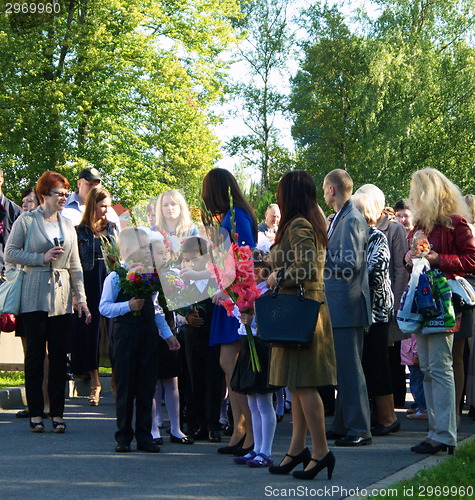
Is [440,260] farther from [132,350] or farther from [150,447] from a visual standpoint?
[150,447]

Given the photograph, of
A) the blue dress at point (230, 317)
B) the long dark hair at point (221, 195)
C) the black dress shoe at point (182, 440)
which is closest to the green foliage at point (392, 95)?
the black dress shoe at point (182, 440)

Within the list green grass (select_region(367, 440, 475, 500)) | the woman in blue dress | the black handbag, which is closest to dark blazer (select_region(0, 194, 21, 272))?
the woman in blue dress

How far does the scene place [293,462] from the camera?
255 inches

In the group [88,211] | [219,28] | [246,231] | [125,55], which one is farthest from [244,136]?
[246,231]

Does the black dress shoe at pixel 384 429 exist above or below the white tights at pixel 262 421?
below

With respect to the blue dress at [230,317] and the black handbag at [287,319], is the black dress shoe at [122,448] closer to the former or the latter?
the blue dress at [230,317]

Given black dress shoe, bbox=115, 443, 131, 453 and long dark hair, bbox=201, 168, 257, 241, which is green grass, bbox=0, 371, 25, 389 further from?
long dark hair, bbox=201, 168, 257, 241

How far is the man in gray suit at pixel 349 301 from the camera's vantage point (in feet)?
26.1

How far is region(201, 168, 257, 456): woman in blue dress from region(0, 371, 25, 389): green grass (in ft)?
13.7

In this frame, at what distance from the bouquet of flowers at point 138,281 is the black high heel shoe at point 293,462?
1.83 meters

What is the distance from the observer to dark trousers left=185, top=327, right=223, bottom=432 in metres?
8.22

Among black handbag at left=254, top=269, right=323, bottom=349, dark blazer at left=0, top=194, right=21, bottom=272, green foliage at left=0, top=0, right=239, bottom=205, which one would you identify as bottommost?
black handbag at left=254, top=269, right=323, bottom=349

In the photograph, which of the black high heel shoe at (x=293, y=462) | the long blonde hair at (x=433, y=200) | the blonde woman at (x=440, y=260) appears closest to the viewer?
the black high heel shoe at (x=293, y=462)

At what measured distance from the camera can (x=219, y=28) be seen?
3506 centimetres
